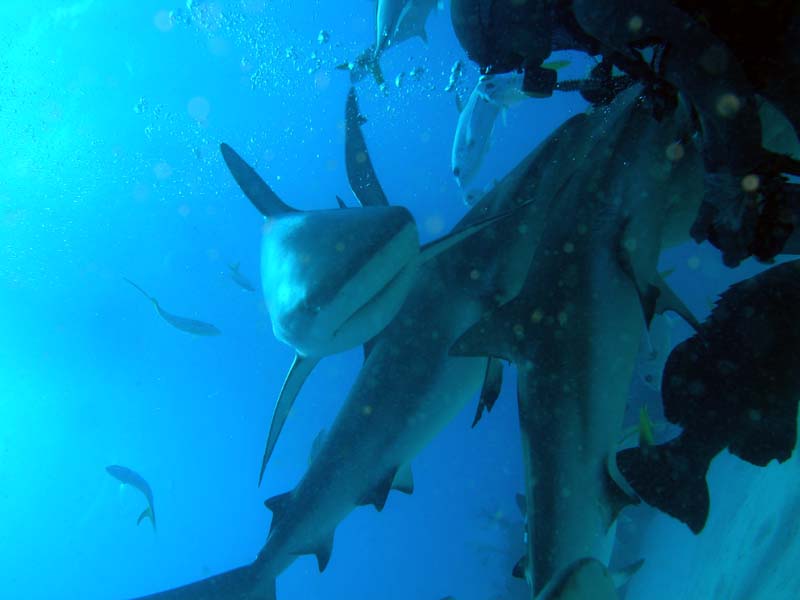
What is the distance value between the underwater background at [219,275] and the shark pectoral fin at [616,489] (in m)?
4.00

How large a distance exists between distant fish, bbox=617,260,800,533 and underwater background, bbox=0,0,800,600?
393 centimetres

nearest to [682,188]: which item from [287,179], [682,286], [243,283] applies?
[243,283]

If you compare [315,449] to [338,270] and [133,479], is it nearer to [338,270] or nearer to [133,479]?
[338,270]

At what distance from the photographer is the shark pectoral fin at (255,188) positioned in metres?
3.14

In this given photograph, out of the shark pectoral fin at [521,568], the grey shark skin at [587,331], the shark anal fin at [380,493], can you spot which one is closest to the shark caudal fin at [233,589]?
the shark anal fin at [380,493]

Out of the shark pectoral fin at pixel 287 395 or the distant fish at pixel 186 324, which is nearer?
the shark pectoral fin at pixel 287 395

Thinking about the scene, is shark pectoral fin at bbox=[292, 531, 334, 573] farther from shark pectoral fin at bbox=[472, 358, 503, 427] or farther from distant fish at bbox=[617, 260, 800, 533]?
distant fish at bbox=[617, 260, 800, 533]

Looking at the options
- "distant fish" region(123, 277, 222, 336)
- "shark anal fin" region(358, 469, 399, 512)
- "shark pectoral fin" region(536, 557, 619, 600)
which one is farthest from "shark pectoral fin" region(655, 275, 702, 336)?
"distant fish" region(123, 277, 222, 336)

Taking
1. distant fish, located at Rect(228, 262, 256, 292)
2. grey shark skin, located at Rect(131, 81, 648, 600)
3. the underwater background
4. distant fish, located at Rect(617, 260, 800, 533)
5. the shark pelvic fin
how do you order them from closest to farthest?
1. distant fish, located at Rect(617, 260, 800, 533)
2. the shark pelvic fin
3. grey shark skin, located at Rect(131, 81, 648, 600)
4. distant fish, located at Rect(228, 262, 256, 292)
5. the underwater background

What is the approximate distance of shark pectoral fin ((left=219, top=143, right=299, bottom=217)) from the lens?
10.3ft

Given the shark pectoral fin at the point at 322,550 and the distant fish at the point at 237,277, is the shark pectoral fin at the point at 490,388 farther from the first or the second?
the distant fish at the point at 237,277

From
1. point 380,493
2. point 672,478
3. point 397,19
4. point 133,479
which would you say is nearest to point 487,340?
point 672,478

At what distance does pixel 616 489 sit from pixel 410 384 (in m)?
1.37

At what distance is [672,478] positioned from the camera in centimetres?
168
